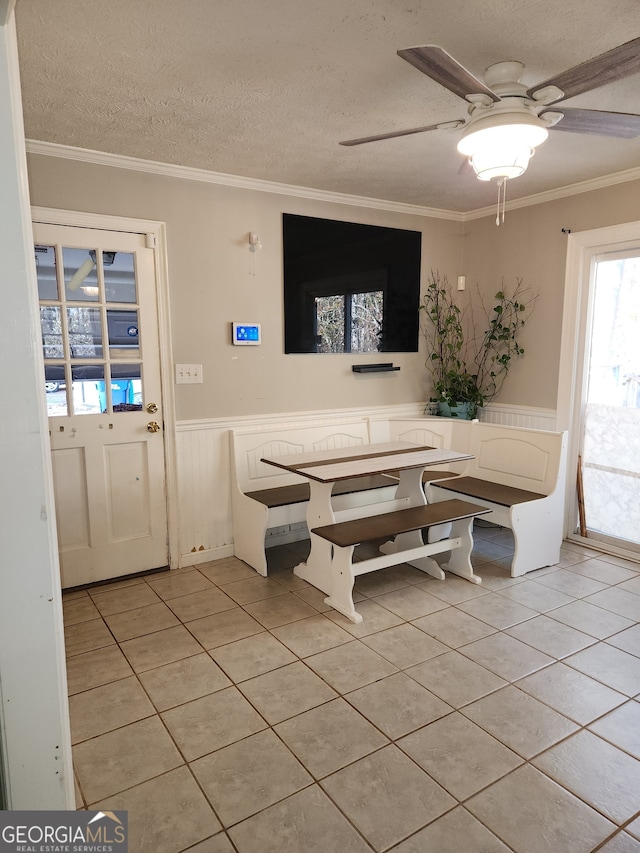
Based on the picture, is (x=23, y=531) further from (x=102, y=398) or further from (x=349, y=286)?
(x=349, y=286)

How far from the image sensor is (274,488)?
3750 millimetres

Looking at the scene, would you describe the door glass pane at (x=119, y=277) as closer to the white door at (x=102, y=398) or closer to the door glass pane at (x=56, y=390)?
the white door at (x=102, y=398)

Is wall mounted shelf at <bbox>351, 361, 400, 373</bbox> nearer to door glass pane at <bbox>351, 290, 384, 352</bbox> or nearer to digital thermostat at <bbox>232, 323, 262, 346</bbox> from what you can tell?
door glass pane at <bbox>351, 290, 384, 352</bbox>

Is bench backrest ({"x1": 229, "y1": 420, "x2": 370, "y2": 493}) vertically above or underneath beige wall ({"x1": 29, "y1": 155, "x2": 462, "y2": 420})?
underneath

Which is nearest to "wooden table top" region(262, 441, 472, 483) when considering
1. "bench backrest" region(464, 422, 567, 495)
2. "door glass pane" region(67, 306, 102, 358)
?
Result: "bench backrest" region(464, 422, 567, 495)

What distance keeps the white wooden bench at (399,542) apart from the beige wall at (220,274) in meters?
1.15

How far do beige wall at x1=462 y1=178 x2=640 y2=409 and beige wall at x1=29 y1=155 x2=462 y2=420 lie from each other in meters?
0.99

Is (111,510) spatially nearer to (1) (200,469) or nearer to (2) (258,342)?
(1) (200,469)

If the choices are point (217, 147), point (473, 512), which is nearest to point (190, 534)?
point (473, 512)

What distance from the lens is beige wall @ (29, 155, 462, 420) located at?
3.10 metres

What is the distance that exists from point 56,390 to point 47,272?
0.65 metres

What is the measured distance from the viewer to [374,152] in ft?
9.99

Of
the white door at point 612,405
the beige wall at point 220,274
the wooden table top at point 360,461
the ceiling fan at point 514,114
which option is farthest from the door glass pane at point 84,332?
the white door at point 612,405

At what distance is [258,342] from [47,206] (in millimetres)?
1444
